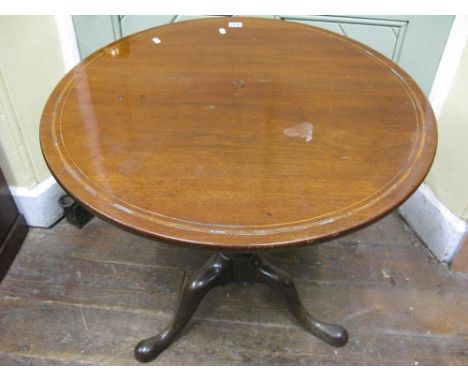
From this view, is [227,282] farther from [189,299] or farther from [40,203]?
[40,203]

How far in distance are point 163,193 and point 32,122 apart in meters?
0.95

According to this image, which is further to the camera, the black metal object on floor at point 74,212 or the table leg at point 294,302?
the black metal object on floor at point 74,212

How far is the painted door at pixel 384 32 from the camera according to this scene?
148 cm

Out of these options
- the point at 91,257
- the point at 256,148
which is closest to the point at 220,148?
the point at 256,148

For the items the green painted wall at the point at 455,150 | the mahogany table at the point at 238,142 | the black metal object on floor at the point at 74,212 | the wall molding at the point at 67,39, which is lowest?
the black metal object on floor at the point at 74,212

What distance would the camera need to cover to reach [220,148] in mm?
897

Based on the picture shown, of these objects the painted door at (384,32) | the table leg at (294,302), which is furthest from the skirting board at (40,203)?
the table leg at (294,302)

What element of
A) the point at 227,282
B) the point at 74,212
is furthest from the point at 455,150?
the point at 74,212

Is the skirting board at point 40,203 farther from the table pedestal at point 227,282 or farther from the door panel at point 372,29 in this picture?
the door panel at point 372,29

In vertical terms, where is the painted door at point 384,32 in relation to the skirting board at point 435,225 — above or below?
above

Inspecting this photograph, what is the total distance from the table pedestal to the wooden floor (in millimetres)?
45

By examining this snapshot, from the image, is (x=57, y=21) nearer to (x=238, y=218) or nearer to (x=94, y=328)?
(x=94, y=328)

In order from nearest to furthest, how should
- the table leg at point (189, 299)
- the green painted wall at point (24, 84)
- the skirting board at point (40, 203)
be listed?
1. the table leg at point (189, 299)
2. the green painted wall at point (24, 84)
3. the skirting board at point (40, 203)

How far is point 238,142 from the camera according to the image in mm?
915
